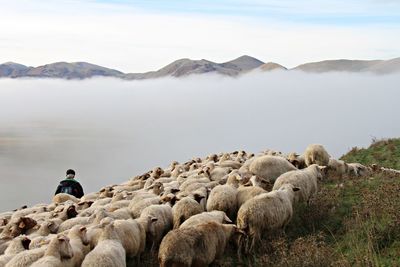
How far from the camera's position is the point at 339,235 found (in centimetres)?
1173

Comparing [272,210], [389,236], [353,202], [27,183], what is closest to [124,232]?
[272,210]

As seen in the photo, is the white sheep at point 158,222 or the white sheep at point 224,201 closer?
the white sheep at point 158,222

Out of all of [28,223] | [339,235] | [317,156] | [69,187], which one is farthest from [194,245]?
Answer: [69,187]

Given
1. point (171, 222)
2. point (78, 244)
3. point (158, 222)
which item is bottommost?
point (171, 222)

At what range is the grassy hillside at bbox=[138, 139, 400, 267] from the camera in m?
9.44

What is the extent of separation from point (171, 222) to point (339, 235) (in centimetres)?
357

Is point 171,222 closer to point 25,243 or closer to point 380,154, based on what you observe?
point 25,243

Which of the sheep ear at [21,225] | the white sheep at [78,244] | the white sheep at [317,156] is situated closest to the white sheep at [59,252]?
the white sheep at [78,244]

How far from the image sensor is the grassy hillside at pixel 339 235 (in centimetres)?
944

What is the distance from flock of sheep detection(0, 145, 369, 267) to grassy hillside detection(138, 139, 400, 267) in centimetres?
40

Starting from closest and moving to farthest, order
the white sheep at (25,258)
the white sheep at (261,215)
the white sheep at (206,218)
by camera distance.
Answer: the white sheep at (25,258) → the white sheep at (206,218) → the white sheep at (261,215)

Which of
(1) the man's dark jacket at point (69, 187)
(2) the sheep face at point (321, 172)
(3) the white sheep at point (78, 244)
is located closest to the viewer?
(3) the white sheep at point (78, 244)

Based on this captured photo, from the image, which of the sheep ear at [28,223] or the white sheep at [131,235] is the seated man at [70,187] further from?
the white sheep at [131,235]

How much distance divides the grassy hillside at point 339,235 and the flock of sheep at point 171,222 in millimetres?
396
